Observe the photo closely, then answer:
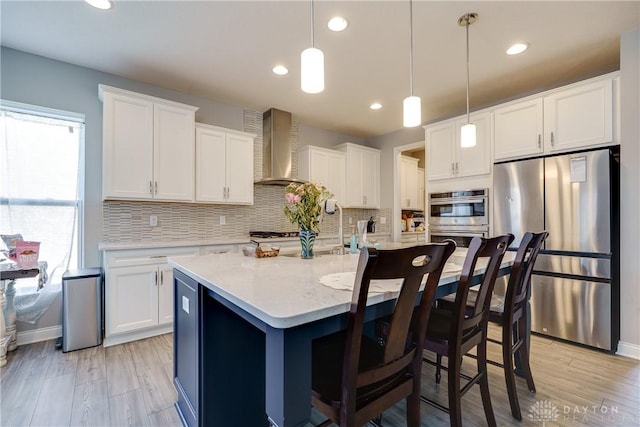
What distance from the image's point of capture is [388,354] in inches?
41.1

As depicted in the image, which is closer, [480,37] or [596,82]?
[480,37]

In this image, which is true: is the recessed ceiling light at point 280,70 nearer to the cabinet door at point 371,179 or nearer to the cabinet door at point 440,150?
the cabinet door at point 440,150

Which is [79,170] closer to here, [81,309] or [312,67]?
[81,309]

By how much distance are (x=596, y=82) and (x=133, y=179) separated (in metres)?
4.41

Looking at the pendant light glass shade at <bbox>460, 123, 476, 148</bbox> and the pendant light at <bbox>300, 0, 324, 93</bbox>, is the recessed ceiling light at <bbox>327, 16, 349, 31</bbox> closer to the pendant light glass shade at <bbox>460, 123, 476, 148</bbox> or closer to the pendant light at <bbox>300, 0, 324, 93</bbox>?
the pendant light at <bbox>300, 0, 324, 93</bbox>

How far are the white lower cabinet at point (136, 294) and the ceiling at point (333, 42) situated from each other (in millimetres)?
1851

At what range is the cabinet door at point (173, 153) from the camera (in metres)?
3.04

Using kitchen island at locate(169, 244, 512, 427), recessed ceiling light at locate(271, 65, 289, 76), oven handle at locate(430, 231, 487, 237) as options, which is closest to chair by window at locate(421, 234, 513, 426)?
kitchen island at locate(169, 244, 512, 427)

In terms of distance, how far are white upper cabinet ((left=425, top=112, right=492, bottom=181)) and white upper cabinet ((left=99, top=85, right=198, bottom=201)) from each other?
298 centimetres

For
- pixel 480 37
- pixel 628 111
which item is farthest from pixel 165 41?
pixel 628 111

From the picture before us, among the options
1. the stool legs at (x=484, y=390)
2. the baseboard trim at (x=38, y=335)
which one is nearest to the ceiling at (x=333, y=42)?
→ the stool legs at (x=484, y=390)

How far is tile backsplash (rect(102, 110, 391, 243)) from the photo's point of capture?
10.2ft

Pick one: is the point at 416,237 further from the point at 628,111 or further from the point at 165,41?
the point at 165,41

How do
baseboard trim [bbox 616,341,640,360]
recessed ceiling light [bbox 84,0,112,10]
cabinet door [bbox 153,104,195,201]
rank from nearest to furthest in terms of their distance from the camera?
recessed ceiling light [bbox 84,0,112,10]
baseboard trim [bbox 616,341,640,360]
cabinet door [bbox 153,104,195,201]
